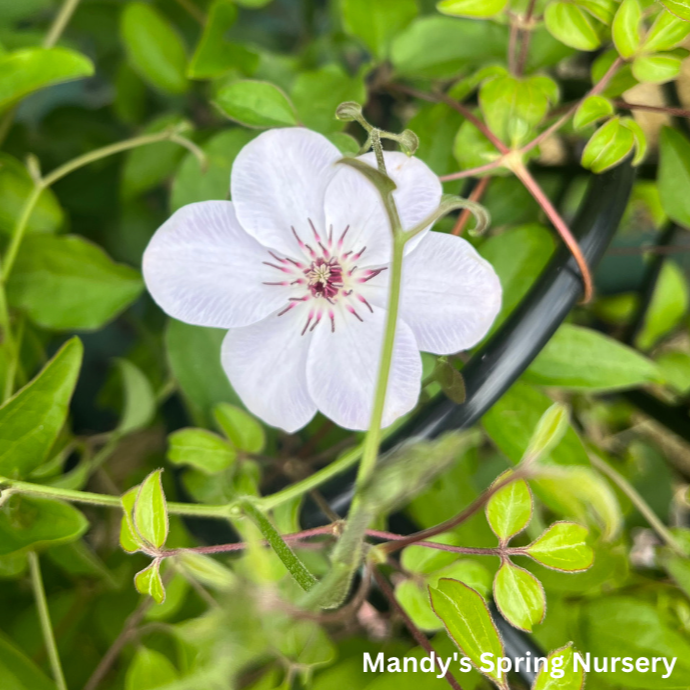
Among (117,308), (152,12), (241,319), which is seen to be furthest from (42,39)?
(241,319)

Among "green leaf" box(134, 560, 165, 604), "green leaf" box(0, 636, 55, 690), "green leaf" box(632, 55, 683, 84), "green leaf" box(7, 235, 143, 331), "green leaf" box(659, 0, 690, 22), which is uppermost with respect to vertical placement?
"green leaf" box(659, 0, 690, 22)

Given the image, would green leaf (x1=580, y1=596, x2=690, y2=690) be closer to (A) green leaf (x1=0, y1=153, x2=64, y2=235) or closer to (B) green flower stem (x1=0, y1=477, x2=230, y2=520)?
(B) green flower stem (x1=0, y1=477, x2=230, y2=520)

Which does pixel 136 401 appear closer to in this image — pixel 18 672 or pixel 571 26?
pixel 18 672

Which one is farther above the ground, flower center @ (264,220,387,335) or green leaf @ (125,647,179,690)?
flower center @ (264,220,387,335)

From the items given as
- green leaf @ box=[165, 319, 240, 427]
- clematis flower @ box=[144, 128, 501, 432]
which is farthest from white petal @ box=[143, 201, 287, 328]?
green leaf @ box=[165, 319, 240, 427]

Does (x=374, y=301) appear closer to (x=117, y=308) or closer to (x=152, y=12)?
(x=117, y=308)

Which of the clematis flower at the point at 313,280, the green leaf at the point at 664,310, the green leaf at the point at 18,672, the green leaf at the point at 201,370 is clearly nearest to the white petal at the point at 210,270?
the clematis flower at the point at 313,280
